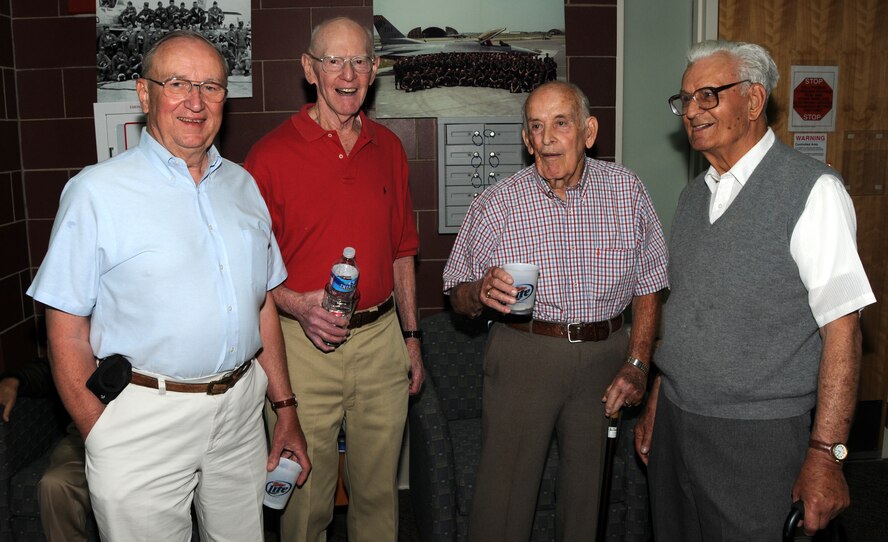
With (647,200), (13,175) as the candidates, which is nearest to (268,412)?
(647,200)

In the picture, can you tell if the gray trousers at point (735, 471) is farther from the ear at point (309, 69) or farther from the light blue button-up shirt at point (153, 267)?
the ear at point (309, 69)

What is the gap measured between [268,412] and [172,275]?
0.76m

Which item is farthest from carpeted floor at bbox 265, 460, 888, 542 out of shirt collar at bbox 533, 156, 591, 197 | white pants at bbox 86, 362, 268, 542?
shirt collar at bbox 533, 156, 591, 197

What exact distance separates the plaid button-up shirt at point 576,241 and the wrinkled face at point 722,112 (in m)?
0.35

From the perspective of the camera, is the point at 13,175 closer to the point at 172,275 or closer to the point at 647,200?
the point at 172,275

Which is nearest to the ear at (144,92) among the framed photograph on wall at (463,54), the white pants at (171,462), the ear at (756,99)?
the white pants at (171,462)

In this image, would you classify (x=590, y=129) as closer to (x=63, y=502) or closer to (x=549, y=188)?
(x=549, y=188)

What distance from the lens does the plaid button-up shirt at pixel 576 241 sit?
2297 millimetres

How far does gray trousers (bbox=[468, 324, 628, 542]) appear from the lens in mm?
2283

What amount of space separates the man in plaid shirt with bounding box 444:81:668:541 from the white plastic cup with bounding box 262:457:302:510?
617 millimetres

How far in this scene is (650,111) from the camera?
346 cm

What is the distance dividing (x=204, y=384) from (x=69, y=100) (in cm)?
203

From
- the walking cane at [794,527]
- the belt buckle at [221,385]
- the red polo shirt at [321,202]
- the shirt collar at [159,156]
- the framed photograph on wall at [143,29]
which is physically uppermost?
the framed photograph on wall at [143,29]

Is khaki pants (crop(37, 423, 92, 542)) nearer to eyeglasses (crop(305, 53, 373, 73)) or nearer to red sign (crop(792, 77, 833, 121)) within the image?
eyeglasses (crop(305, 53, 373, 73))
